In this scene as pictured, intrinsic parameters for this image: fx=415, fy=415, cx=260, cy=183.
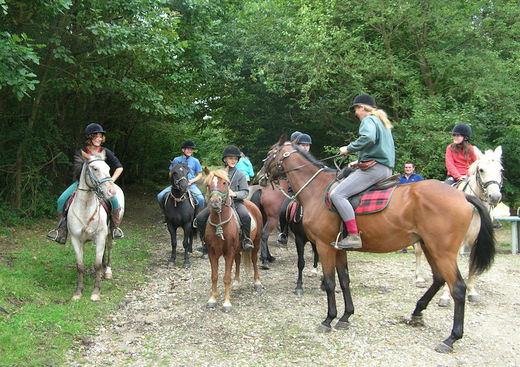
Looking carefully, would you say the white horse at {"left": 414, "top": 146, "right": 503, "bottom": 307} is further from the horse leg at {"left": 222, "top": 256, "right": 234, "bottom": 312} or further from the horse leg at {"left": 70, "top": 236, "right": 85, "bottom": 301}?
the horse leg at {"left": 70, "top": 236, "right": 85, "bottom": 301}

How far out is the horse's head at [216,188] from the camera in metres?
6.48

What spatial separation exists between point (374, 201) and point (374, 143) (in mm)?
787

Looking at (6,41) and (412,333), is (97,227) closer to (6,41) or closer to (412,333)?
(6,41)

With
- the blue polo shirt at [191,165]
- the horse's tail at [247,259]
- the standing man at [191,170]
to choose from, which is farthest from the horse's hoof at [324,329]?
the blue polo shirt at [191,165]

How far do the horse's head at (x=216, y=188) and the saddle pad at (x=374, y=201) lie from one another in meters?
2.14

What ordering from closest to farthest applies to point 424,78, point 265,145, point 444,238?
1. point 444,238
2. point 424,78
3. point 265,145

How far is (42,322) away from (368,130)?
5055 millimetres

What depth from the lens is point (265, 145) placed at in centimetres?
1802

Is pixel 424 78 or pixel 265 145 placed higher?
pixel 424 78

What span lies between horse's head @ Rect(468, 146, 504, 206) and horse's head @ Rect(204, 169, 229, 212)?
432cm

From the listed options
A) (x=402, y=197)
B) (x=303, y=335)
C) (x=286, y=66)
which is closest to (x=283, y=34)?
(x=286, y=66)

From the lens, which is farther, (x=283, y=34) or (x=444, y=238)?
(x=283, y=34)

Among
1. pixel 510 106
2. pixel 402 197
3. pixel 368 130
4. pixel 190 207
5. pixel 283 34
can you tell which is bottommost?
pixel 190 207

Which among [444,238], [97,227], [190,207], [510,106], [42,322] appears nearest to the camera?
[444,238]
